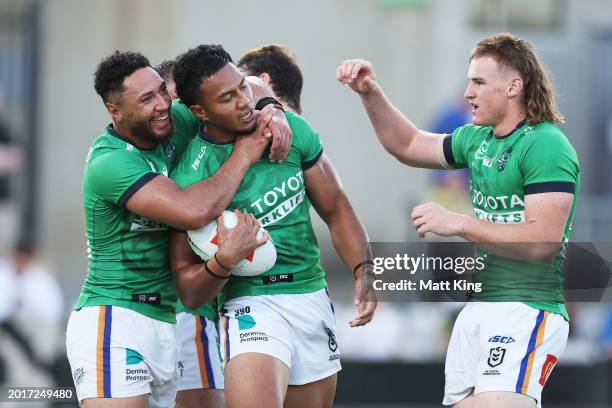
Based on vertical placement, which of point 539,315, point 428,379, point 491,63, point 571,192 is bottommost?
point 428,379

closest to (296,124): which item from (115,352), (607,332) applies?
(115,352)

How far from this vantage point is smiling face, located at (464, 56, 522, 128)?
212 inches

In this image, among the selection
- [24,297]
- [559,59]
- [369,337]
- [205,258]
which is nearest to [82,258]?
[24,297]

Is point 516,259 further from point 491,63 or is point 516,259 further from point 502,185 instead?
point 491,63

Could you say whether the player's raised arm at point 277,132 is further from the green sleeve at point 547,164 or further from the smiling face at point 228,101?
the green sleeve at point 547,164

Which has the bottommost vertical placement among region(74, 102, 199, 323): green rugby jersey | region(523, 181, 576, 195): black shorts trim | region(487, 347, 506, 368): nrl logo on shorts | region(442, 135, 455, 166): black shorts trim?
region(487, 347, 506, 368): nrl logo on shorts

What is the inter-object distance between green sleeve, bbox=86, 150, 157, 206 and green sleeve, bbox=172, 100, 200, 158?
0.38m

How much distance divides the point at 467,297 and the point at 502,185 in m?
0.59

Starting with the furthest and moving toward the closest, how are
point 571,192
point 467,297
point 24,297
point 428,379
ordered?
point 24,297 → point 428,379 → point 467,297 → point 571,192

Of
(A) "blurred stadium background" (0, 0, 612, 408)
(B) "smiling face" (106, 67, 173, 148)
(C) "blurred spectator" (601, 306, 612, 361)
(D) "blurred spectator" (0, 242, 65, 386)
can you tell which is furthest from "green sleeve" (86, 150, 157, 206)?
(A) "blurred stadium background" (0, 0, 612, 408)

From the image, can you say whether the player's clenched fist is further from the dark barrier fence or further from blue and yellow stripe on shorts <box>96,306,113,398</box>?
the dark barrier fence

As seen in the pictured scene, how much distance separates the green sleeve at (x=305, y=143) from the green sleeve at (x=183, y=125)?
484 millimetres

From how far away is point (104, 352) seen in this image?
216 inches

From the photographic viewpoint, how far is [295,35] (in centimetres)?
1466
